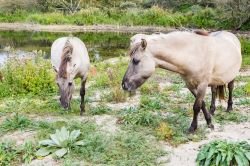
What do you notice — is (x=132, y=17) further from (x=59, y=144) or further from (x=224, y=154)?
(x=224, y=154)

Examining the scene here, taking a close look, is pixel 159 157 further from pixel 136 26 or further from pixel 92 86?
pixel 136 26

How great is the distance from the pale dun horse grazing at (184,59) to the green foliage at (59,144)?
1.26 m

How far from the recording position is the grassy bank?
32.4 metres

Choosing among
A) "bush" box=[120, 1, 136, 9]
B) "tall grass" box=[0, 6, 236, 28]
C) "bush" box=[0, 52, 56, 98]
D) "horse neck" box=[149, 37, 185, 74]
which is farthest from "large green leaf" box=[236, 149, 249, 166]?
"bush" box=[120, 1, 136, 9]

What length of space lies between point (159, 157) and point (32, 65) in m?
6.40

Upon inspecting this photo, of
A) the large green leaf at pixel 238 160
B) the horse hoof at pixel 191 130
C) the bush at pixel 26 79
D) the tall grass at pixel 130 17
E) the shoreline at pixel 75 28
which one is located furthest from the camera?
the tall grass at pixel 130 17

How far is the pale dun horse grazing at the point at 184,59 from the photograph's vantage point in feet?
23.6

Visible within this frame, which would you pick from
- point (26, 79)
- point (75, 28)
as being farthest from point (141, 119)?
point (75, 28)

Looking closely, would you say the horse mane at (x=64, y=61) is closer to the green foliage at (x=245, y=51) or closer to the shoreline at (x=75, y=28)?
the green foliage at (x=245, y=51)

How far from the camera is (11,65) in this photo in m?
12.5

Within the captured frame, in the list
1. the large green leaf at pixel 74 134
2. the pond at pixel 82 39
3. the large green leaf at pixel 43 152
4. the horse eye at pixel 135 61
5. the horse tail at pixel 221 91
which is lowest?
the pond at pixel 82 39

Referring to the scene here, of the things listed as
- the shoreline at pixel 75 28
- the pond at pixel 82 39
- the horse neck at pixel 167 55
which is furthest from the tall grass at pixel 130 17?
the horse neck at pixel 167 55

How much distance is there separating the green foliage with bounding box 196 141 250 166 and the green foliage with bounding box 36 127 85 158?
2058mm

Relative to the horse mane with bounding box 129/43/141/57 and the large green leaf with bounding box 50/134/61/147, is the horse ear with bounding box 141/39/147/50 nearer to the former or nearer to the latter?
the horse mane with bounding box 129/43/141/57
